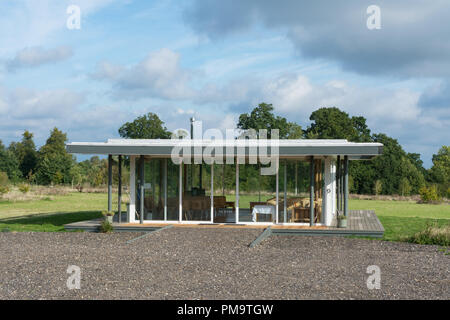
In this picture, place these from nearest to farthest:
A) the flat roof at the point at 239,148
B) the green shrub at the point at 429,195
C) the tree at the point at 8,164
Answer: the flat roof at the point at 239,148, the green shrub at the point at 429,195, the tree at the point at 8,164

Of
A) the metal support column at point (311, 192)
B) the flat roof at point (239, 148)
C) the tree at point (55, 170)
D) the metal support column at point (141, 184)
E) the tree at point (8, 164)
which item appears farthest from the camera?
the tree at point (8, 164)

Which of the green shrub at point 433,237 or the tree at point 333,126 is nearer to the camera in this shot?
the green shrub at point 433,237

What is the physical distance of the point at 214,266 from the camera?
8914mm

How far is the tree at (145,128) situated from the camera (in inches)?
2071

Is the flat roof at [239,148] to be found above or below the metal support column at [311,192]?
above

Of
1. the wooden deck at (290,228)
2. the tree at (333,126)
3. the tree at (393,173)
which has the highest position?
the tree at (333,126)

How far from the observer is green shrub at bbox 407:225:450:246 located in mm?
12227

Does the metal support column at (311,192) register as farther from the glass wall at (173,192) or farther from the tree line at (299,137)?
the tree line at (299,137)

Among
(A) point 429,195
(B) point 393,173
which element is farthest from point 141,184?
(B) point 393,173

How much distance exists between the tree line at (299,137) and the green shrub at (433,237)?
2632cm

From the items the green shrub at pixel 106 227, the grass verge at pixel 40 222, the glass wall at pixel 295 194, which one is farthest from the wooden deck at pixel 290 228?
the grass verge at pixel 40 222

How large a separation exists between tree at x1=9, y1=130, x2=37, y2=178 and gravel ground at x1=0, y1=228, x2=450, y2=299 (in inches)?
1672

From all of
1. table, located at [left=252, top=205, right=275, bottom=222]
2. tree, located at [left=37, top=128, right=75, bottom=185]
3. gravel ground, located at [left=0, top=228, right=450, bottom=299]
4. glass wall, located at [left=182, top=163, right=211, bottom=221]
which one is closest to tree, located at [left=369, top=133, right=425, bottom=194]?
tree, located at [left=37, top=128, right=75, bottom=185]

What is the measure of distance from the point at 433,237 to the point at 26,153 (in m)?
48.6
